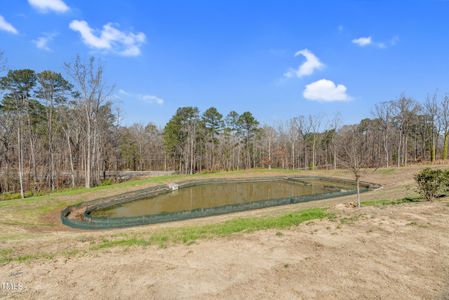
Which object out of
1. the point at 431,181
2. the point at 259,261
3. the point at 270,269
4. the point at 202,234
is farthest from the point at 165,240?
Answer: the point at 431,181

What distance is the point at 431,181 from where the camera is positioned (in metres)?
8.73

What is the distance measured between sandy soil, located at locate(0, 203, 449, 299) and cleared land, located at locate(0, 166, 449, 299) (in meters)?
0.02

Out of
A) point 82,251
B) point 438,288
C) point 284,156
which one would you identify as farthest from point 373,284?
point 284,156

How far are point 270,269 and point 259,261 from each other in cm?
34

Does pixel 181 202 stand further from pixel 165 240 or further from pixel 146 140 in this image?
pixel 146 140

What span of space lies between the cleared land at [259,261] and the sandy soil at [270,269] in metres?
0.02

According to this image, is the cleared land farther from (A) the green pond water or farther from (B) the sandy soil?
(A) the green pond water

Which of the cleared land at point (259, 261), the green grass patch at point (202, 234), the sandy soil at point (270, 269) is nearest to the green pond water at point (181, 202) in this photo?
the cleared land at point (259, 261)

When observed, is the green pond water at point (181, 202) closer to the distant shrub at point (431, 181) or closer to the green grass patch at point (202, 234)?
the distant shrub at point (431, 181)

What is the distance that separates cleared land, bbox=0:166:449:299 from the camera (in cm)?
333

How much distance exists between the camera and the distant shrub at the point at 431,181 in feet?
28.3

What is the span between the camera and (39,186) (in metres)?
21.5

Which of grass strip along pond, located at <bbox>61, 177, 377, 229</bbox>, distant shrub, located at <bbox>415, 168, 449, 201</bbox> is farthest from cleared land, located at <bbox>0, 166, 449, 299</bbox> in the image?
grass strip along pond, located at <bbox>61, 177, 377, 229</bbox>

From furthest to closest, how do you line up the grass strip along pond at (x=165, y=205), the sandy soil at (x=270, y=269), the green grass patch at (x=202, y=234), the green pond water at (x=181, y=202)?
1. the green pond water at (x=181, y=202)
2. the grass strip along pond at (x=165, y=205)
3. the green grass patch at (x=202, y=234)
4. the sandy soil at (x=270, y=269)
